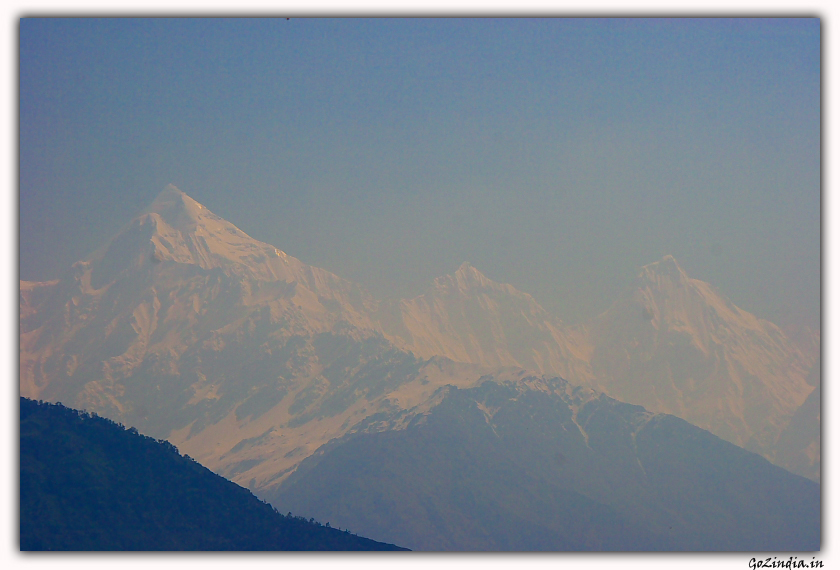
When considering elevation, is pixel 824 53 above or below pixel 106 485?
above

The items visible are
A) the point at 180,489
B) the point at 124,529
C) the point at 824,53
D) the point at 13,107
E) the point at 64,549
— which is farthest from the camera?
the point at 180,489

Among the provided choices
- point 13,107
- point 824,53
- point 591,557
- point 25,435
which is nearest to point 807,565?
point 591,557

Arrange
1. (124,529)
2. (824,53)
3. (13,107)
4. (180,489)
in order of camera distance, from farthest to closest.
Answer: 1. (180,489)
2. (124,529)
3. (824,53)
4. (13,107)

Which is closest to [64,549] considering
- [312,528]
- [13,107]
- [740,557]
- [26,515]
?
[26,515]

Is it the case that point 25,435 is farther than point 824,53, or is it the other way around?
point 25,435

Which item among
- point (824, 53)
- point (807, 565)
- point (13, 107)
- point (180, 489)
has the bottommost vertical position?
point (807, 565)

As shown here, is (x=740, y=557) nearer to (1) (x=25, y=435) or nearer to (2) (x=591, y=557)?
(2) (x=591, y=557)
